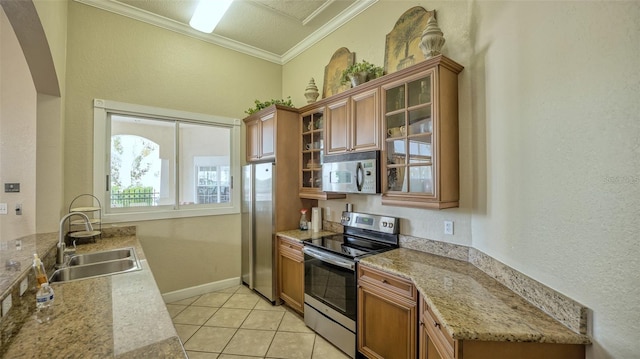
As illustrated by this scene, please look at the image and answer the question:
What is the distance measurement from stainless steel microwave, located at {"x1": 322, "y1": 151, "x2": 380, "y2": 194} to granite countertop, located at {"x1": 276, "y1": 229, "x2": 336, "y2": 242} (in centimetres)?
54

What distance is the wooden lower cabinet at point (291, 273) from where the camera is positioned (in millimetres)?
2805

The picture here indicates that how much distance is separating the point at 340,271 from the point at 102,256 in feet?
6.77

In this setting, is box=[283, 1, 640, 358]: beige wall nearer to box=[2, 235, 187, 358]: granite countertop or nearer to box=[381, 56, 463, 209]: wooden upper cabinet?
box=[381, 56, 463, 209]: wooden upper cabinet

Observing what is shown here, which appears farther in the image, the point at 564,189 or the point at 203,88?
the point at 203,88

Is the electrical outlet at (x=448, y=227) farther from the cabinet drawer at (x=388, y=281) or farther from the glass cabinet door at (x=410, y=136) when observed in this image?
the cabinet drawer at (x=388, y=281)

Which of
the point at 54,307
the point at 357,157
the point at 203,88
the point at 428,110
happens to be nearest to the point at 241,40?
the point at 203,88

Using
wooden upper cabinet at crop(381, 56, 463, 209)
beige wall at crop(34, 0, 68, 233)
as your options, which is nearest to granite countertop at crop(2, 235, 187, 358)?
beige wall at crop(34, 0, 68, 233)

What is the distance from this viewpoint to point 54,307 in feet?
4.33

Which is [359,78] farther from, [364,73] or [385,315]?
[385,315]

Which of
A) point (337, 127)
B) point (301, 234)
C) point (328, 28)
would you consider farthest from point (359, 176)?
point (328, 28)

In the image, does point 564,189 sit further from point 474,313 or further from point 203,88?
point 203,88

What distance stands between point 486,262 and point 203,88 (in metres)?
3.59

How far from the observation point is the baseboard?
10.5ft

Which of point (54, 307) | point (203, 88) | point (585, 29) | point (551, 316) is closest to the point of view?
point (585, 29)
